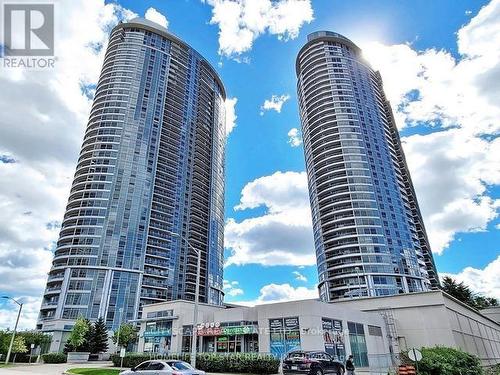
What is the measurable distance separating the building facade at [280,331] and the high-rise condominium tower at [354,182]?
171 feet

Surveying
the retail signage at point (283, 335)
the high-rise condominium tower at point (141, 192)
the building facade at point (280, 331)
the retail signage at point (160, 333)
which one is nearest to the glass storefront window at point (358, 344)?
the building facade at point (280, 331)

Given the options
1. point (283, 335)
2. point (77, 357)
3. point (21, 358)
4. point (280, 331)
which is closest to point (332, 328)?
point (283, 335)

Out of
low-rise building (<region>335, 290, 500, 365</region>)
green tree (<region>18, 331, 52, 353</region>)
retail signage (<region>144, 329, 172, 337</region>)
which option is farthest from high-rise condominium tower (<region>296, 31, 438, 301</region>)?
green tree (<region>18, 331, 52, 353</region>)

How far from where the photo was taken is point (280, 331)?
103 feet

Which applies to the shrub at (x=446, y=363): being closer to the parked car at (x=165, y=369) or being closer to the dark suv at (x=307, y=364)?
the dark suv at (x=307, y=364)

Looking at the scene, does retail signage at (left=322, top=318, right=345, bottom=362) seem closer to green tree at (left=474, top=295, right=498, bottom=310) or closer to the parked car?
the parked car

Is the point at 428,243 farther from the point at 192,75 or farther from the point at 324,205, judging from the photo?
the point at 192,75

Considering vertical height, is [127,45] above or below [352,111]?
above

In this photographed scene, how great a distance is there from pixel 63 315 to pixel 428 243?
119071mm

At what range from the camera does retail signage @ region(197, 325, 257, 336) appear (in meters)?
33.2

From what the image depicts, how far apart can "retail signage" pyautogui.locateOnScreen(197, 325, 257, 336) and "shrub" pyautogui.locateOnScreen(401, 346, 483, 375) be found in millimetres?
14545

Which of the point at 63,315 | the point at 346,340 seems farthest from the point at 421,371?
the point at 63,315

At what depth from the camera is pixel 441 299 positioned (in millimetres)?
41250

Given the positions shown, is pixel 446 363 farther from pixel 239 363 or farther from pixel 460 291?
pixel 460 291
